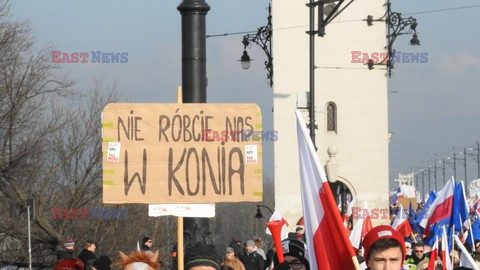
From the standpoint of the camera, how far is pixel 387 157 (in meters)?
57.6

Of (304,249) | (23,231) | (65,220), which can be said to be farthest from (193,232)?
(65,220)

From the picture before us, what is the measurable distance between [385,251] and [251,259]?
16.3 m

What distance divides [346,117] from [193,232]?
4711 cm

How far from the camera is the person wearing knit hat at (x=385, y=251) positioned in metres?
7.09

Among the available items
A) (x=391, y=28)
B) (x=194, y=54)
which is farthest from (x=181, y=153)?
(x=391, y=28)

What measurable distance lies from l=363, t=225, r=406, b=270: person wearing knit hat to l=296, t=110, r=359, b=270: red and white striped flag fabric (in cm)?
26

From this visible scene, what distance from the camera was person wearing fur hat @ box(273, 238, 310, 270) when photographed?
28.2 feet

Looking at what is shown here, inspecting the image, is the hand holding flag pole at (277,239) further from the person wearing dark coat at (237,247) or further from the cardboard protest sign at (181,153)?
the person wearing dark coat at (237,247)

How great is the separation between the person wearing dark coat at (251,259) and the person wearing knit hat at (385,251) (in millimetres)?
15834

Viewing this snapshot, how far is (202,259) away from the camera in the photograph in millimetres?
6867

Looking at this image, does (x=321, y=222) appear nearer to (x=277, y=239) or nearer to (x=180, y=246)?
(x=180, y=246)

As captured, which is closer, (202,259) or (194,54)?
(202,259)

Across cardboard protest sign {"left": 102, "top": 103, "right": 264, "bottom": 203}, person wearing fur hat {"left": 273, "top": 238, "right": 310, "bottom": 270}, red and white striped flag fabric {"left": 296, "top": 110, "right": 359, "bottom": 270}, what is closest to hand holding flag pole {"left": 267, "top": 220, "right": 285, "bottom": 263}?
person wearing fur hat {"left": 273, "top": 238, "right": 310, "bottom": 270}

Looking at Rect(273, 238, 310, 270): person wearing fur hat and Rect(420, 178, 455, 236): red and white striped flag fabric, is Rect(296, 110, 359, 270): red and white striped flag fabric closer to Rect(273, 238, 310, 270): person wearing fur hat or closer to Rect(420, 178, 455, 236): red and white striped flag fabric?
Rect(273, 238, 310, 270): person wearing fur hat
